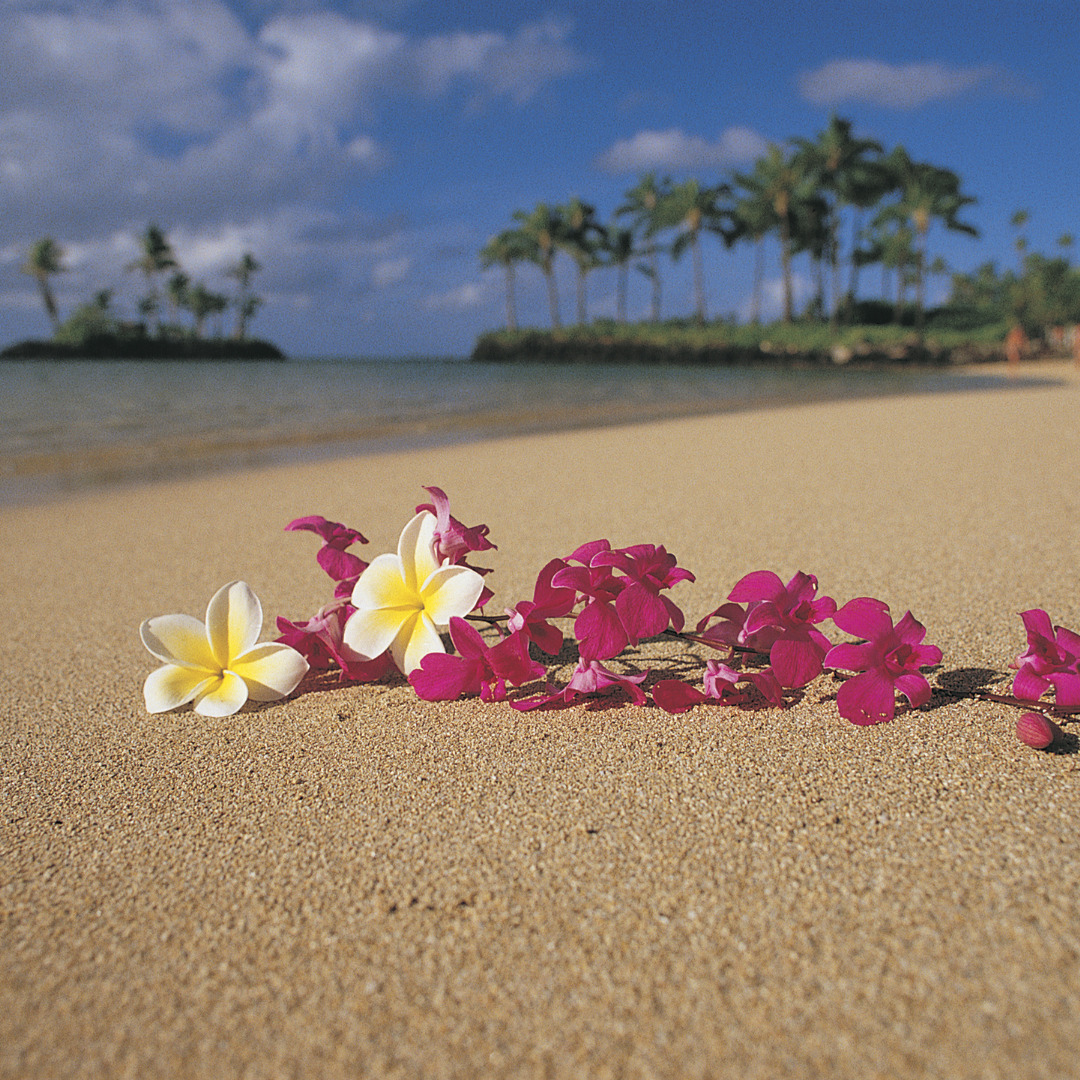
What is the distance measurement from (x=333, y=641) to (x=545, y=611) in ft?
1.32

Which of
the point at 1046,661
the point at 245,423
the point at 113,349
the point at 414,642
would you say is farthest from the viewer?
the point at 113,349

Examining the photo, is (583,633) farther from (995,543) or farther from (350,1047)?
(995,543)

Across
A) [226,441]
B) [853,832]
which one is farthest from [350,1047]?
[226,441]

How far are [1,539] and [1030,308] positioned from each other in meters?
57.5

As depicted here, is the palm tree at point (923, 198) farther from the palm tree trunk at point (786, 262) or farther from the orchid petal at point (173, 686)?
the orchid petal at point (173, 686)

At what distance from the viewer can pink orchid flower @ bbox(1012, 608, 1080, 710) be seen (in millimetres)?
1156

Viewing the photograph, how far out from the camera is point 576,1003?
709 millimetres

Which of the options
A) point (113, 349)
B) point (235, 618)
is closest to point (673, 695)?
point (235, 618)

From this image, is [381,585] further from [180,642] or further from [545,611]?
[180,642]

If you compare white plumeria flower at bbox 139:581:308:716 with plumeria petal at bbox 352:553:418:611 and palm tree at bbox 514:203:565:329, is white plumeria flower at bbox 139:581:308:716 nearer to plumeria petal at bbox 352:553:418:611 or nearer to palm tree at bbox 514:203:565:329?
plumeria petal at bbox 352:553:418:611

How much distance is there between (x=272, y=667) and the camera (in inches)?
52.7

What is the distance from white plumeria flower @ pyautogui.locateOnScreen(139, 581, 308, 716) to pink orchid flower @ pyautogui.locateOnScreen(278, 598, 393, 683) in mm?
69

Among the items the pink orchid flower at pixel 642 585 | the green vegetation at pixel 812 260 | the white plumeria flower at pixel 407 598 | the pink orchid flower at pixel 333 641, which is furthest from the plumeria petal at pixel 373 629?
the green vegetation at pixel 812 260

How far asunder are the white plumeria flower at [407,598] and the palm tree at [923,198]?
150 feet
